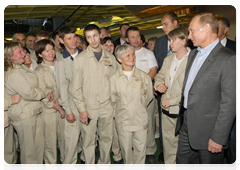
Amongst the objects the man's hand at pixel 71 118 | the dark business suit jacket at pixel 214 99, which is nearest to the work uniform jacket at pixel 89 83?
the man's hand at pixel 71 118

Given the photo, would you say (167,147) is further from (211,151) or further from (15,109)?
(15,109)

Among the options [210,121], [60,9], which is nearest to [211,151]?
[210,121]

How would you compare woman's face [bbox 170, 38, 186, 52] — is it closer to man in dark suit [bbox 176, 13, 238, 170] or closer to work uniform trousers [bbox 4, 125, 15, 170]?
man in dark suit [bbox 176, 13, 238, 170]

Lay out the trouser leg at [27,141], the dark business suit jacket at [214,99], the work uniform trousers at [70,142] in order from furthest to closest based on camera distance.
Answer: the work uniform trousers at [70,142], the trouser leg at [27,141], the dark business suit jacket at [214,99]

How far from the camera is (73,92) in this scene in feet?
7.56

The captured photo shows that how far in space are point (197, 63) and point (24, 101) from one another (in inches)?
75.2

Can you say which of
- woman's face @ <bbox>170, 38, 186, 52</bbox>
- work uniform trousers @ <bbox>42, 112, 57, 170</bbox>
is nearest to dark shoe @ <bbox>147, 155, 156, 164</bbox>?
work uniform trousers @ <bbox>42, 112, 57, 170</bbox>

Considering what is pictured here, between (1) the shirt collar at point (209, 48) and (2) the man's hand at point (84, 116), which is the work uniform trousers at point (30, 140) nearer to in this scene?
(2) the man's hand at point (84, 116)

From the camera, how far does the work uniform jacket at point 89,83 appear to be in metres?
2.31

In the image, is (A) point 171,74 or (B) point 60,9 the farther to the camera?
(B) point 60,9

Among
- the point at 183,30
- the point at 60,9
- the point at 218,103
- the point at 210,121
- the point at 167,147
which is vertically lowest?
the point at 167,147

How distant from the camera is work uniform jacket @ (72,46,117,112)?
2.31m

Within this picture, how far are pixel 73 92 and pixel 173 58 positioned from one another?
1256 millimetres

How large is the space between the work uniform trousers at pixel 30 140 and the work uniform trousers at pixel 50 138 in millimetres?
90
